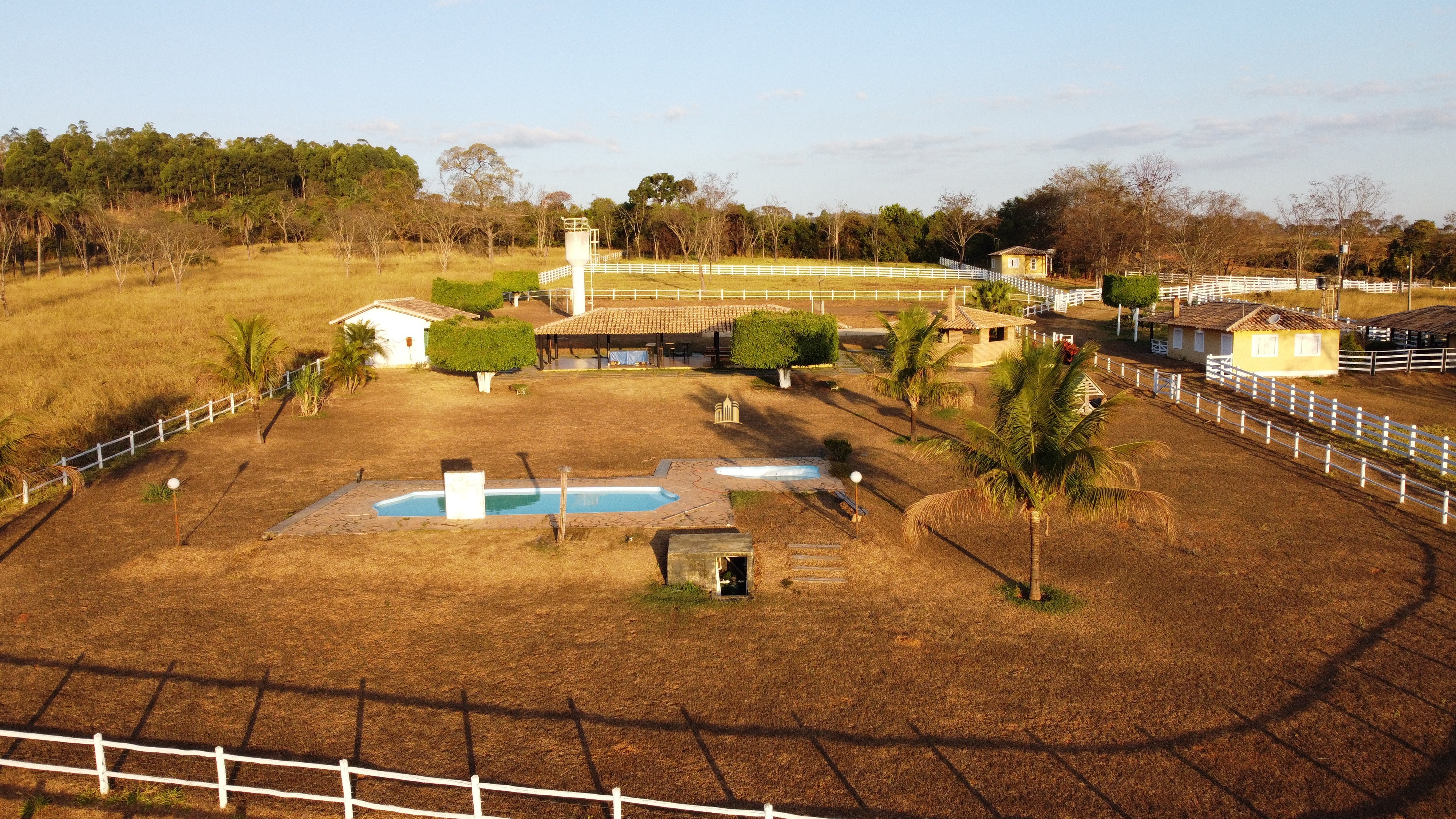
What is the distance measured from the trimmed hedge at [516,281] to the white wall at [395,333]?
809 inches

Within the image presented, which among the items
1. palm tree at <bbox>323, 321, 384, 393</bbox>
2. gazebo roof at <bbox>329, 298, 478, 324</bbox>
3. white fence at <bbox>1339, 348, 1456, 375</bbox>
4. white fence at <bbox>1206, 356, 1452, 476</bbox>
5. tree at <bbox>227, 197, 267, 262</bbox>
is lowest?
white fence at <bbox>1206, 356, 1452, 476</bbox>

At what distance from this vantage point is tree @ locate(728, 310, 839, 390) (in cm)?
3559

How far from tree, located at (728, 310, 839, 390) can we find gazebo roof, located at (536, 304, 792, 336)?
3456 millimetres

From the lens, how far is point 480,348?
35125mm

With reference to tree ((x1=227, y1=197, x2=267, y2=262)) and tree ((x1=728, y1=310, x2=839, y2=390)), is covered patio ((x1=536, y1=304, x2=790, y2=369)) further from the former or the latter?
tree ((x1=227, y1=197, x2=267, y2=262))

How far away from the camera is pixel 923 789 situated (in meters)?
9.99

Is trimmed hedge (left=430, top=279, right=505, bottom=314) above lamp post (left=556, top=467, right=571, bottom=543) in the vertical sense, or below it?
above

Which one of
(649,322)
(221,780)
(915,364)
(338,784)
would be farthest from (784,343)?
(221,780)

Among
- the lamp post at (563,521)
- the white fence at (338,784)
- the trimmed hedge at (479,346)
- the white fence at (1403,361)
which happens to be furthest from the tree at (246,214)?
the white fence at (1403,361)

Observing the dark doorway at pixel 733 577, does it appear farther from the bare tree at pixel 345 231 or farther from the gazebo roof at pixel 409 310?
the bare tree at pixel 345 231

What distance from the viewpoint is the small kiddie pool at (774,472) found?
75.9 ft

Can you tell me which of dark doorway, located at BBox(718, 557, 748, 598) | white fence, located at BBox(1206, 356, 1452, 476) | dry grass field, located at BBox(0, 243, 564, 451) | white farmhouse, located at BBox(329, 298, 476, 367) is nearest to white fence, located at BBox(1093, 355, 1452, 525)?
white fence, located at BBox(1206, 356, 1452, 476)

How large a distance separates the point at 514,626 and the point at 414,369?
27371 millimetres

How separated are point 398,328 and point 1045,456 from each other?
32.3 meters
